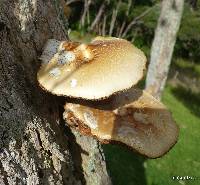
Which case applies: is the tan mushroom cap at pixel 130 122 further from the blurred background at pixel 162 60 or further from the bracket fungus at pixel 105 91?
the blurred background at pixel 162 60

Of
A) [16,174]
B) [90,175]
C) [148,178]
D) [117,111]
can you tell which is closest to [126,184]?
[148,178]

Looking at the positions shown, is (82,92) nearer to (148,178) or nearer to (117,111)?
(117,111)

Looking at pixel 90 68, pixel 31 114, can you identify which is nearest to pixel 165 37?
pixel 90 68

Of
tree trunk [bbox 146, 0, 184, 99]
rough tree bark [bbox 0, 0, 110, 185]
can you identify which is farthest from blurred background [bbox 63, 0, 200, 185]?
rough tree bark [bbox 0, 0, 110, 185]

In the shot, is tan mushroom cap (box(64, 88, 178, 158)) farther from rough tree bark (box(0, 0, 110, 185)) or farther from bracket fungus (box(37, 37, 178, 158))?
rough tree bark (box(0, 0, 110, 185))

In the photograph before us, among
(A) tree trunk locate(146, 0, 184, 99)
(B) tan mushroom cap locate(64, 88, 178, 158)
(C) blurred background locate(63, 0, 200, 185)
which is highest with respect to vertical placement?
(B) tan mushroom cap locate(64, 88, 178, 158)

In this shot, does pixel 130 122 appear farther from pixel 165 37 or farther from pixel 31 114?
pixel 165 37

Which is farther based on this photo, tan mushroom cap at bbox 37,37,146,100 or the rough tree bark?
tan mushroom cap at bbox 37,37,146,100
